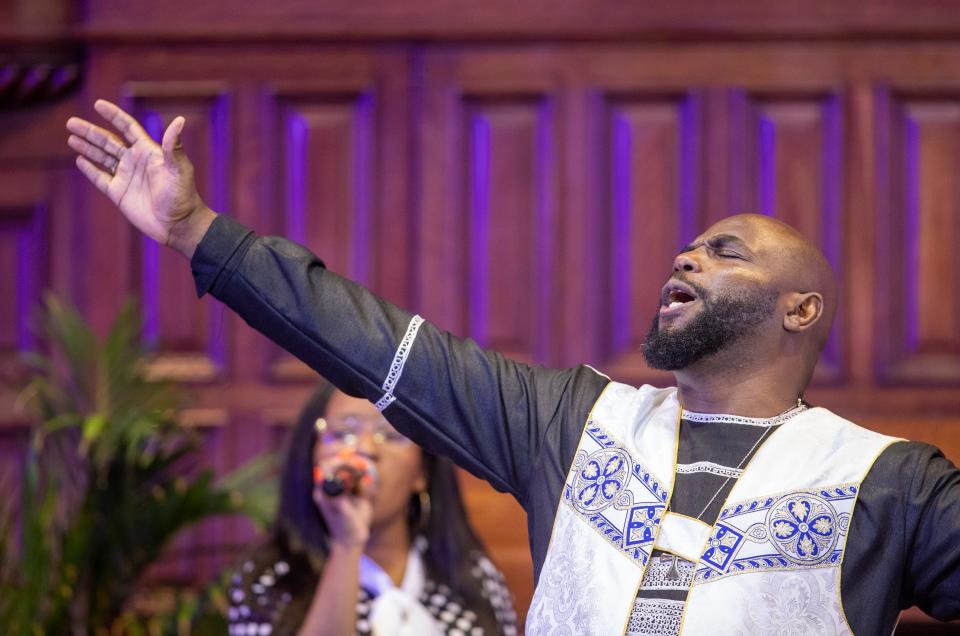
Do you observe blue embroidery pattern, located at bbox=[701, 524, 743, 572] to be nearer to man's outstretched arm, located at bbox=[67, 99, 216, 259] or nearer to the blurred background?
man's outstretched arm, located at bbox=[67, 99, 216, 259]

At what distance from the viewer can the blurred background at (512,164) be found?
4086 mm

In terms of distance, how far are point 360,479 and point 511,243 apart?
1415 mm

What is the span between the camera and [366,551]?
3.11 metres

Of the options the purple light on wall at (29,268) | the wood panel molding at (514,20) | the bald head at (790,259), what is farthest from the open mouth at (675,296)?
the purple light on wall at (29,268)

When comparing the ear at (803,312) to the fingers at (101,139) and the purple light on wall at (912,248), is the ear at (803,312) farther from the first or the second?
the purple light on wall at (912,248)

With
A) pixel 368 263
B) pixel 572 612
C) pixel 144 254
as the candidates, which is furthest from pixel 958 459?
pixel 144 254

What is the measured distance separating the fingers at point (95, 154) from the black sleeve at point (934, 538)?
4.74ft

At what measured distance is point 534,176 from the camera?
4.18m

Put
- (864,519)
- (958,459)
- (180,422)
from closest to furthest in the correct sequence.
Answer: (864,519), (958,459), (180,422)

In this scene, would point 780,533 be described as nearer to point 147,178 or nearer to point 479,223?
point 147,178

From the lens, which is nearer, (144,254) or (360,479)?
(360,479)

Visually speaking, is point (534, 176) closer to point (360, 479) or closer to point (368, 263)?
point (368, 263)

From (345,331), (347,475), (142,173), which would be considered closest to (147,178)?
(142,173)

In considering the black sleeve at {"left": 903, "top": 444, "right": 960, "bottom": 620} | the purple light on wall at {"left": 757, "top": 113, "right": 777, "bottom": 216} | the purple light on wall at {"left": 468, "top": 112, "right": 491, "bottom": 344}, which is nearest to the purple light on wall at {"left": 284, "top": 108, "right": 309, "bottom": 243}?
the purple light on wall at {"left": 468, "top": 112, "right": 491, "bottom": 344}
